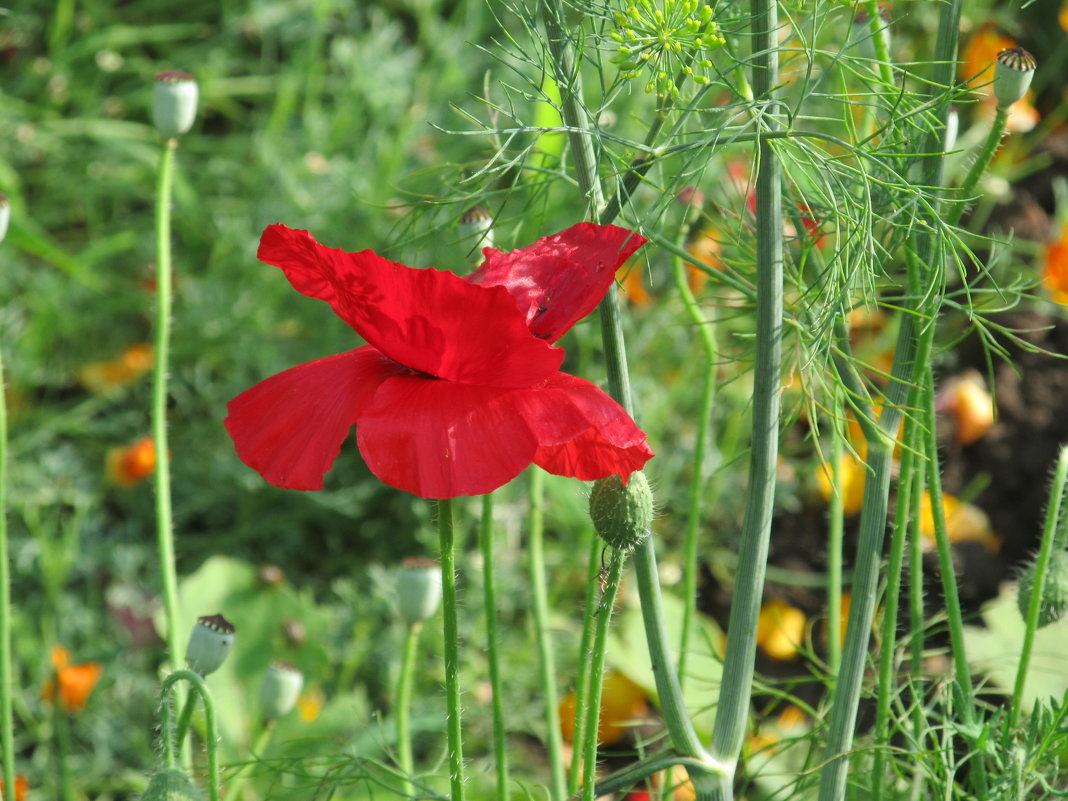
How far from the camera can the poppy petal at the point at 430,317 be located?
0.60m

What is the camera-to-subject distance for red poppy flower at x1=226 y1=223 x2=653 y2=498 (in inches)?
23.4

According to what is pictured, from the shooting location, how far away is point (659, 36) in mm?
646

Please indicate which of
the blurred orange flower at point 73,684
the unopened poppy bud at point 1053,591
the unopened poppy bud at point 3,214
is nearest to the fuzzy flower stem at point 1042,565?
the unopened poppy bud at point 1053,591

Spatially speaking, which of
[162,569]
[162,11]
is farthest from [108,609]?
[162,11]

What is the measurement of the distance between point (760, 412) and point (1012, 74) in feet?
0.87

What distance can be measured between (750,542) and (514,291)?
0.20m

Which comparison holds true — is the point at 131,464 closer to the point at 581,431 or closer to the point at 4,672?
the point at 4,672

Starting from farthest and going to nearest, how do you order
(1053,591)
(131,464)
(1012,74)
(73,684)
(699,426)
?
1. (131,464)
2. (73,684)
3. (699,426)
4. (1053,591)
5. (1012,74)

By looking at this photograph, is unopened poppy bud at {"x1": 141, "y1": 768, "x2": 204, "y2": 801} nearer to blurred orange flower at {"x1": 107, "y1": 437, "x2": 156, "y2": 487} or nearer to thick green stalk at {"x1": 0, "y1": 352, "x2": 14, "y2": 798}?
thick green stalk at {"x1": 0, "y1": 352, "x2": 14, "y2": 798}

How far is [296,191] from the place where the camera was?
199 centimetres

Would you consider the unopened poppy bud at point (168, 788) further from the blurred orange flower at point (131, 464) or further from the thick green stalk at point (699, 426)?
the blurred orange flower at point (131, 464)

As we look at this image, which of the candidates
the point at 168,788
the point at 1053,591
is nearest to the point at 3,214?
the point at 168,788

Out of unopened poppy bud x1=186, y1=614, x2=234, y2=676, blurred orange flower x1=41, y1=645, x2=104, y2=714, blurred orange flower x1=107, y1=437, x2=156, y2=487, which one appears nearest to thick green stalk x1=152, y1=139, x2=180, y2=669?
unopened poppy bud x1=186, y1=614, x2=234, y2=676

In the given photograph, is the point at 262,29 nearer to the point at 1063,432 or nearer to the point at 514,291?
the point at 1063,432
